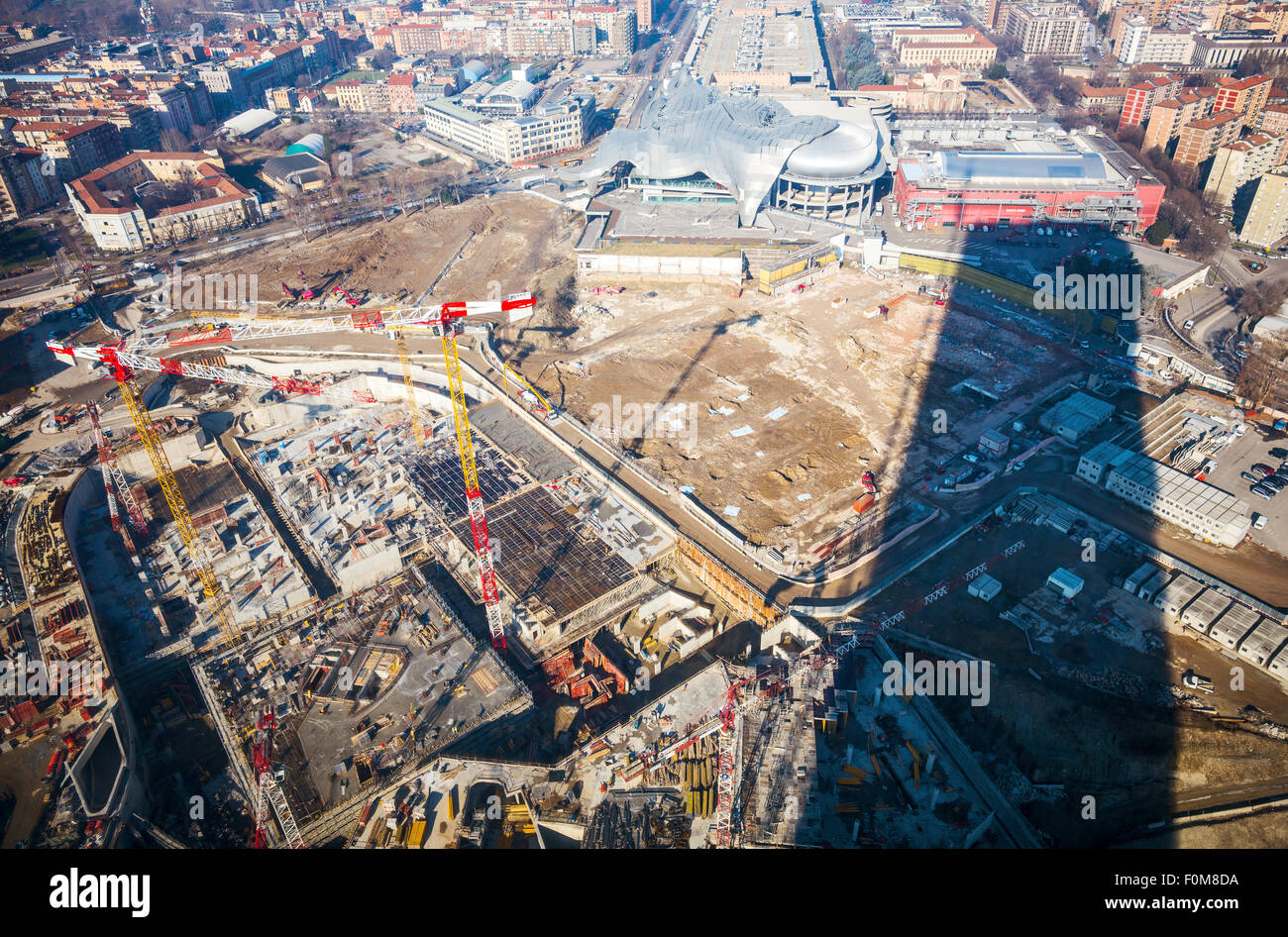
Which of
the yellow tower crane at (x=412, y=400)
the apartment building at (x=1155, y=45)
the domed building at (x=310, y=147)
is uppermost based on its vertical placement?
the apartment building at (x=1155, y=45)

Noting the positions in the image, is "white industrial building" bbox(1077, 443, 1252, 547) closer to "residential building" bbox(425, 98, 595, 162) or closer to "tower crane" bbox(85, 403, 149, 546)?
"tower crane" bbox(85, 403, 149, 546)

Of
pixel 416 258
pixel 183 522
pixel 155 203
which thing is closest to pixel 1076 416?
pixel 183 522

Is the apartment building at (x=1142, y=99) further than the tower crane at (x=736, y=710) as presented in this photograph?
Yes

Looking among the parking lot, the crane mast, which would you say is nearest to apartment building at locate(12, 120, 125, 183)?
the crane mast

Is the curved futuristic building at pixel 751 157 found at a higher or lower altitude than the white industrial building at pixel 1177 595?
higher

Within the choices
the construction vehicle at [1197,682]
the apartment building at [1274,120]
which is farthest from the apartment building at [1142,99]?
the construction vehicle at [1197,682]

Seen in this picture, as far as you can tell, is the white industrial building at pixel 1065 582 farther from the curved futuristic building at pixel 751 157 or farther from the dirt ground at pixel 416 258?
the dirt ground at pixel 416 258

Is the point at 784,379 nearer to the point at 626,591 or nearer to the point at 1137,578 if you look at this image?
the point at 626,591
